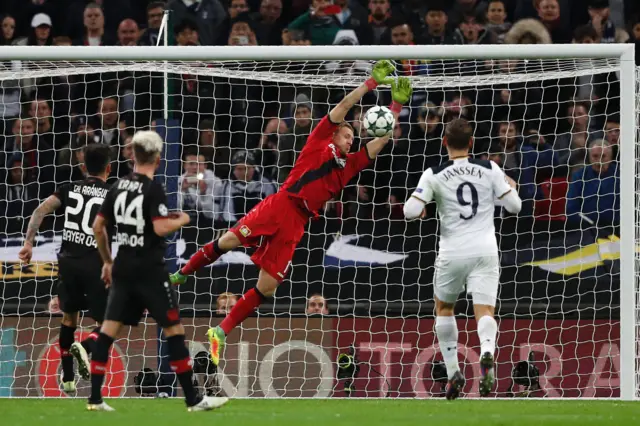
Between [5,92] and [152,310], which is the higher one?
[5,92]

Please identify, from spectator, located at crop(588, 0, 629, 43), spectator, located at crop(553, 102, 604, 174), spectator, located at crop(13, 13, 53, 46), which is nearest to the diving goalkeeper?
spectator, located at crop(553, 102, 604, 174)

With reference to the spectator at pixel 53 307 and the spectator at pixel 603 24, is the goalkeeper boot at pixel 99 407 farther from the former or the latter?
the spectator at pixel 603 24

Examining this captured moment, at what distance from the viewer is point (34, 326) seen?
37.7 feet

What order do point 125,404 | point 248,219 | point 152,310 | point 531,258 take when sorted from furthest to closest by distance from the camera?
point 531,258
point 248,219
point 125,404
point 152,310

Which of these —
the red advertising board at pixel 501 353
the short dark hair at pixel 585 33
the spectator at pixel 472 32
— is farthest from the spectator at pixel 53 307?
the short dark hair at pixel 585 33

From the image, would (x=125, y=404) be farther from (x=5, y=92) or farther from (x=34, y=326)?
(x=5, y=92)

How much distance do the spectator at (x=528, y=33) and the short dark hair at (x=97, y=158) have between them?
586 centimetres

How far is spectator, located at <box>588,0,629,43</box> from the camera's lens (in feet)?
47.2

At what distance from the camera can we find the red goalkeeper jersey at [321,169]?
1027 cm

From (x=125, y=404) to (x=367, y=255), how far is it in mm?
3185

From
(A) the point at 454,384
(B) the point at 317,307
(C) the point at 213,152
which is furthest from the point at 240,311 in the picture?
(C) the point at 213,152

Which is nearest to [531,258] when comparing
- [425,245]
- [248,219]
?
[425,245]

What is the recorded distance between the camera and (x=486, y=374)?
8.49 meters

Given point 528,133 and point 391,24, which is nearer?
point 528,133
